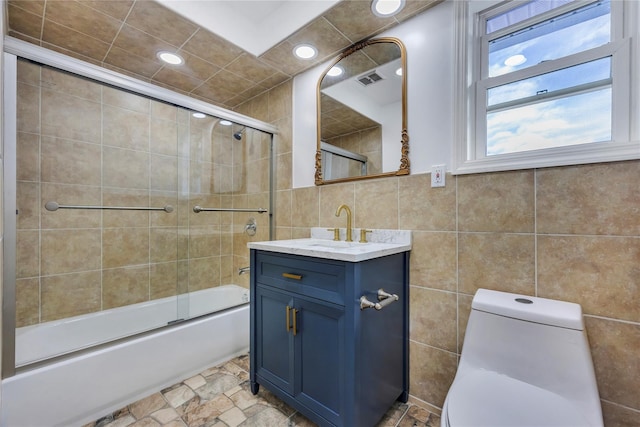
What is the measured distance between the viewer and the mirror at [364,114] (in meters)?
1.56

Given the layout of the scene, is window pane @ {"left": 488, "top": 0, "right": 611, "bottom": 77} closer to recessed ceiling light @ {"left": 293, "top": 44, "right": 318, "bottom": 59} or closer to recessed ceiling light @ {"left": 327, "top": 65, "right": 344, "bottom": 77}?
recessed ceiling light @ {"left": 327, "top": 65, "right": 344, "bottom": 77}

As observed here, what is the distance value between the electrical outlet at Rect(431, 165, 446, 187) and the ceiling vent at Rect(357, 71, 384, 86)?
0.69 metres

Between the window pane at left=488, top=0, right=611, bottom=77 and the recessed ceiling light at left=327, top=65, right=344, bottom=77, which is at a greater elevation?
the recessed ceiling light at left=327, top=65, right=344, bottom=77

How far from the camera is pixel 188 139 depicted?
203 cm

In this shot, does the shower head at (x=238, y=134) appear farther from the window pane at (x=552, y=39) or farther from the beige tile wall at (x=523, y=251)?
the window pane at (x=552, y=39)

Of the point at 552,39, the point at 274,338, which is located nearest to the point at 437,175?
the point at 552,39

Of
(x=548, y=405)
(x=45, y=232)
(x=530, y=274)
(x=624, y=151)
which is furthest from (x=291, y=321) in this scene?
(x=45, y=232)

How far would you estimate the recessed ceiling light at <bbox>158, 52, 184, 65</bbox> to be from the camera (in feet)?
6.19

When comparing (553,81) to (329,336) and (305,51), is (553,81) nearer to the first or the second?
(305,51)

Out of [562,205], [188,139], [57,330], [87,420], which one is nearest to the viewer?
[562,205]

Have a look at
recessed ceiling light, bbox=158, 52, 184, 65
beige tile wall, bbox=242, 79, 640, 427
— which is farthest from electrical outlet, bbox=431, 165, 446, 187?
recessed ceiling light, bbox=158, 52, 184, 65

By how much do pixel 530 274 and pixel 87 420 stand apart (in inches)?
86.6

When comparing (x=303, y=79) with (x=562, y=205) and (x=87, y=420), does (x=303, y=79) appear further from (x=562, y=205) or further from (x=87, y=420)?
(x=87, y=420)

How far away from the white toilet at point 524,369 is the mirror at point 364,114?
33.0 inches
